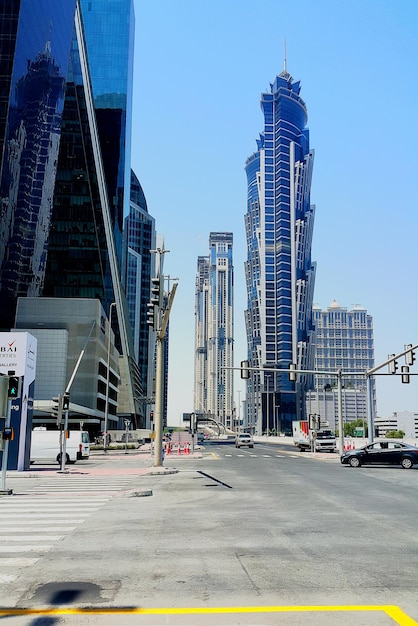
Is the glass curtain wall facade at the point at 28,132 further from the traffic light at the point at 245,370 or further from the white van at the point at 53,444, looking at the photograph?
the traffic light at the point at 245,370

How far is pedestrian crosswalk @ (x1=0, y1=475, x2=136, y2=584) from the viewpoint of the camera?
8844 millimetres

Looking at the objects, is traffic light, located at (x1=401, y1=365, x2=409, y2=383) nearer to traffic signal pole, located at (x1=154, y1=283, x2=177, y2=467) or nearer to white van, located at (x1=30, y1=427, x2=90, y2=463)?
traffic signal pole, located at (x1=154, y1=283, x2=177, y2=467)

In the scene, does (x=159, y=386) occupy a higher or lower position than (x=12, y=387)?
higher

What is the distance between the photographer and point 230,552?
30.0 ft

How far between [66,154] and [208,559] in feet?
423

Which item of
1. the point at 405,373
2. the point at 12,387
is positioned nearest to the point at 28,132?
the point at 405,373

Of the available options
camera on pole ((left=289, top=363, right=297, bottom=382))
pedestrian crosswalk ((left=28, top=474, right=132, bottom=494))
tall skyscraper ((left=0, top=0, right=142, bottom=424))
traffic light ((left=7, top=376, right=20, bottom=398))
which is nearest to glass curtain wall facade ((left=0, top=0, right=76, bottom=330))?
tall skyscraper ((left=0, top=0, right=142, bottom=424))

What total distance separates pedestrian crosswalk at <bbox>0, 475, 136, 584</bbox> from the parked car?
15790 mm

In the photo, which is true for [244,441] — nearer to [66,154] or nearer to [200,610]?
[200,610]

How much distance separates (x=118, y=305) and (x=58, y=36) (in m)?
64.1

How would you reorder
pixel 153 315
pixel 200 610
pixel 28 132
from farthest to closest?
pixel 28 132 → pixel 153 315 → pixel 200 610

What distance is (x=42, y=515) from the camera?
522 inches


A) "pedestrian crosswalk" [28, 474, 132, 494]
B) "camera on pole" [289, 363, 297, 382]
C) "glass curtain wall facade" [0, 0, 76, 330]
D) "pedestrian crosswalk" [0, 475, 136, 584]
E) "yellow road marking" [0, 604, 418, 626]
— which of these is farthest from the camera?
"glass curtain wall facade" [0, 0, 76, 330]

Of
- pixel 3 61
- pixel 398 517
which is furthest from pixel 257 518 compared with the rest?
pixel 3 61
